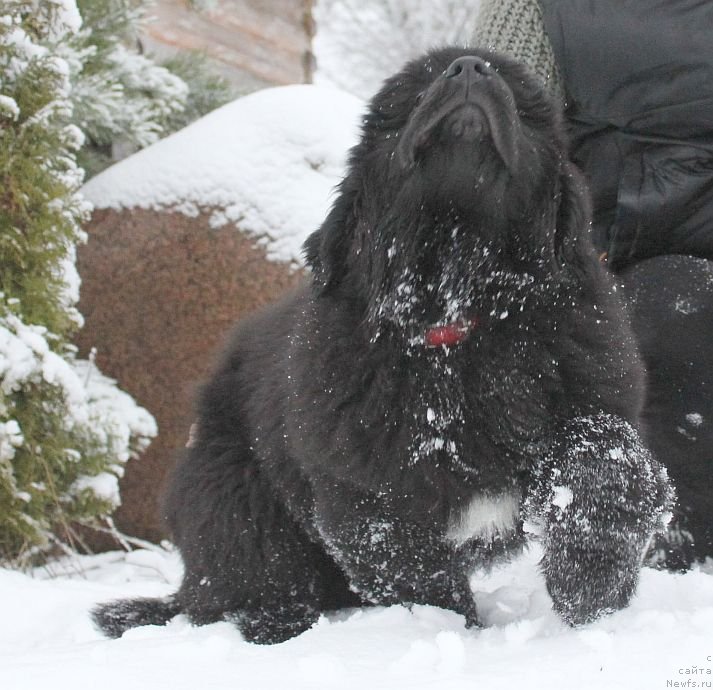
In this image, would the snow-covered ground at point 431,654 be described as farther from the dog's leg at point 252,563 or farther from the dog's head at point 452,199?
the dog's head at point 452,199

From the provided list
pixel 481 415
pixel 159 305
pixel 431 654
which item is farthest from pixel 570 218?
pixel 159 305

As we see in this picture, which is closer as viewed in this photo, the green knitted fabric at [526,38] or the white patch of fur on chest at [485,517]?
the white patch of fur on chest at [485,517]

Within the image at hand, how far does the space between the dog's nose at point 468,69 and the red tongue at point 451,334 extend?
0.65 meters

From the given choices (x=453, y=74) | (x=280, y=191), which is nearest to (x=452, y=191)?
(x=453, y=74)

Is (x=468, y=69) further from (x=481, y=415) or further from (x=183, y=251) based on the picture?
(x=183, y=251)

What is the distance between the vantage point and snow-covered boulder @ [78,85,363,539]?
209 inches

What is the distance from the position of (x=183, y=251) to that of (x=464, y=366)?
Result: 2.99m

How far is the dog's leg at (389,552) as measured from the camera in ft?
8.95

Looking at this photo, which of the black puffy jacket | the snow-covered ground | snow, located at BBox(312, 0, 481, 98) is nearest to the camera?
the snow-covered ground

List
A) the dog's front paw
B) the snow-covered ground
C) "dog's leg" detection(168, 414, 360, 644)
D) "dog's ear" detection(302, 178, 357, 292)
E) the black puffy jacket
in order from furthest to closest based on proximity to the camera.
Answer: the black puffy jacket → "dog's leg" detection(168, 414, 360, 644) → "dog's ear" detection(302, 178, 357, 292) → the dog's front paw → the snow-covered ground

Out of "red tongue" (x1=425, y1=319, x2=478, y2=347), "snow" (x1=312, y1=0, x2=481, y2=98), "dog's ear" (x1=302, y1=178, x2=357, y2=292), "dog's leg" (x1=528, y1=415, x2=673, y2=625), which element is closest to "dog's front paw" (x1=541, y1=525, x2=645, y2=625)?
"dog's leg" (x1=528, y1=415, x2=673, y2=625)

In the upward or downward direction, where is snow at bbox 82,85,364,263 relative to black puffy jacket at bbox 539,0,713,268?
downward

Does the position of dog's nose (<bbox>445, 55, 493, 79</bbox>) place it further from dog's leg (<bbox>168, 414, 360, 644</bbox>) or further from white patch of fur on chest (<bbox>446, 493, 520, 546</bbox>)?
dog's leg (<bbox>168, 414, 360, 644</bbox>)

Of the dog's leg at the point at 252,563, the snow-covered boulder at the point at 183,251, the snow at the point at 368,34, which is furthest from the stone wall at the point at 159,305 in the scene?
the snow at the point at 368,34
